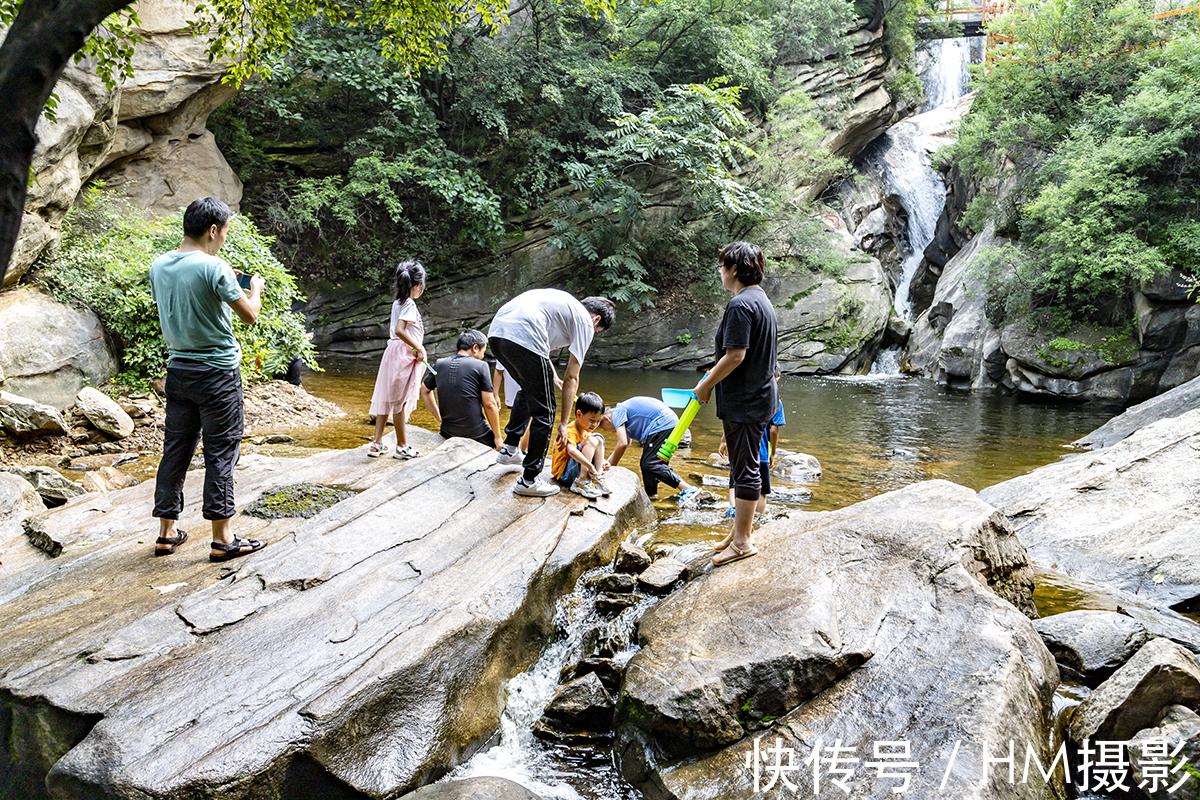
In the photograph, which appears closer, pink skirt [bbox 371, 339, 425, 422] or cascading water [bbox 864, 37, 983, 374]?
pink skirt [bbox 371, 339, 425, 422]

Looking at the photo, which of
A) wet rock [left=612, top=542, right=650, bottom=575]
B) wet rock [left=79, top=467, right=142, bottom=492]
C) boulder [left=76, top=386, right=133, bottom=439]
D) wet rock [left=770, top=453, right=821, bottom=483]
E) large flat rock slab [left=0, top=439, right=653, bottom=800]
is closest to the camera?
large flat rock slab [left=0, top=439, right=653, bottom=800]

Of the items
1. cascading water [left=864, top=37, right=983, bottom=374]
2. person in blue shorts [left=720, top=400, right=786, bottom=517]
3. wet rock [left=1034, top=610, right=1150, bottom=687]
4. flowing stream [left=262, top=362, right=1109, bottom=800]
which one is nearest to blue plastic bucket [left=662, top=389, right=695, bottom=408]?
flowing stream [left=262, top=362, right=1109, bottom=800]

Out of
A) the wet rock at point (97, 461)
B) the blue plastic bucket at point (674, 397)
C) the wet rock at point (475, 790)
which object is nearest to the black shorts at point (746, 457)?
the wet rock at point (475, 790)

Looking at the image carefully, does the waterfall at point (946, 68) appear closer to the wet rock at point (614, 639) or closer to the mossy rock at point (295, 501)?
the mossy rock at point (295, 501)

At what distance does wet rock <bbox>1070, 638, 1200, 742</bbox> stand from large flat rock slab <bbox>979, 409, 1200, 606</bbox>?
1.94m

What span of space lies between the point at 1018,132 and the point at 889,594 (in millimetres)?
18581

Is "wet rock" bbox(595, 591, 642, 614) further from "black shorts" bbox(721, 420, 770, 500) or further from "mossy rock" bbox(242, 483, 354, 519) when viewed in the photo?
"mossy rock" bbox(242, 483, 354, 519)

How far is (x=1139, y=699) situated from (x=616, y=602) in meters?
2.73

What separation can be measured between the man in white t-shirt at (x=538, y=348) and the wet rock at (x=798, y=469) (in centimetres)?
409

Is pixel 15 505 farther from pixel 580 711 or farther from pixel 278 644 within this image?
pixel 580 711

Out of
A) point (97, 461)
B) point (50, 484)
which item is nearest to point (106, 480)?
point (50, 484)

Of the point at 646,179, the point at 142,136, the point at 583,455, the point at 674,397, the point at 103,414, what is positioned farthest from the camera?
the point at 646,179

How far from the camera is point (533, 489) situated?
218 inches

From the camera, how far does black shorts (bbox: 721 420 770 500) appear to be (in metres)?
4.26
